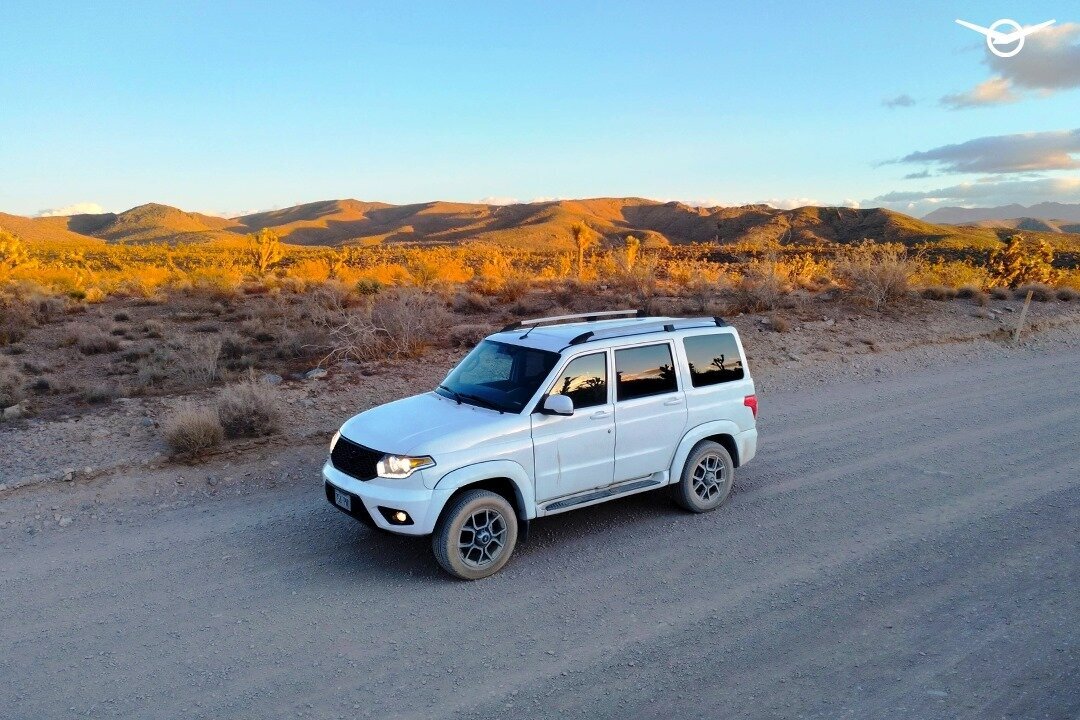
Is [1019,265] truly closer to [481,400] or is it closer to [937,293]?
[937,293]

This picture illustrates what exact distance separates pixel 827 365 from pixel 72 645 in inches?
491

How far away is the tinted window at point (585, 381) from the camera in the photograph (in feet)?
19.6

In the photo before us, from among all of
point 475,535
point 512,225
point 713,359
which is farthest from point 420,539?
point 512,225

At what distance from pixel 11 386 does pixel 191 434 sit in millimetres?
4769

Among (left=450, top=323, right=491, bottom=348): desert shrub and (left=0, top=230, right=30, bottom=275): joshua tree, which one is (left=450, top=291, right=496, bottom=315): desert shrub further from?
(left=0, top=230, right=30, bottom=275): joshua tree

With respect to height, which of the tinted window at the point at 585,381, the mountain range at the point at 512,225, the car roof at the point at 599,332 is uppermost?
the mountain range at the point at 512,225

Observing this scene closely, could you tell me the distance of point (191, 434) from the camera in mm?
8102

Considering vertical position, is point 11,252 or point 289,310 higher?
point 11,252

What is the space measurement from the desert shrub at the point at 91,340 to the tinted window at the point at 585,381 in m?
12.7

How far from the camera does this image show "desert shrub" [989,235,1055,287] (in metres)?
27.2

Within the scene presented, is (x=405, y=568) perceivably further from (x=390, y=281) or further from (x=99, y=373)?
(x=390, y=281)

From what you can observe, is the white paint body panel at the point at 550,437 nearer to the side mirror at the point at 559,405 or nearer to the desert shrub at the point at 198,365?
the side mirror at the point at 559,405

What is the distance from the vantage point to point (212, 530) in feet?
20.9

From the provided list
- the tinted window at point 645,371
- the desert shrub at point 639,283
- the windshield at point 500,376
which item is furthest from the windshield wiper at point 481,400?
the desert shrub at point 639,283
